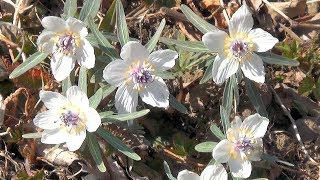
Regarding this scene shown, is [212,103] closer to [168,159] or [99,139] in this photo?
[168,159]

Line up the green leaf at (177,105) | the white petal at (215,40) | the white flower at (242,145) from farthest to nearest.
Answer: the green leaf at (177,105) → the white flower at (242,145) → the white petal at (215,40)

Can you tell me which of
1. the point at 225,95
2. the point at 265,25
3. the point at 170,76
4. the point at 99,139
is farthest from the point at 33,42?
the point at 265,25

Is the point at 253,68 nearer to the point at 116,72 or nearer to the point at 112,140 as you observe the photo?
the point at 116,72

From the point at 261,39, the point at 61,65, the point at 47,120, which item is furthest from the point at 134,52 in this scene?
the point at 261,39

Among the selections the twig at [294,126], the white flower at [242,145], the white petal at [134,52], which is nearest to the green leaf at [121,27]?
the white petal at [134,52]

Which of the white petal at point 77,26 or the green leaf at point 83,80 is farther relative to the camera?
the green leaf at point 83,80

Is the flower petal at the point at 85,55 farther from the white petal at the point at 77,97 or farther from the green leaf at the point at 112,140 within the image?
the green leaf at the point at 112,140
